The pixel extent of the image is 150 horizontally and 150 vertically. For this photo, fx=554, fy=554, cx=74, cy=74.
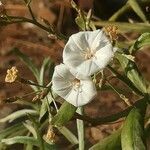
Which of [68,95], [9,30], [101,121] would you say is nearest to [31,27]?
[9,30]

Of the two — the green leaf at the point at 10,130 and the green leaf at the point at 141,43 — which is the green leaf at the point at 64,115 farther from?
the green leaf at the point at 10,130

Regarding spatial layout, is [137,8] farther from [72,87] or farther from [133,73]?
[72,87]

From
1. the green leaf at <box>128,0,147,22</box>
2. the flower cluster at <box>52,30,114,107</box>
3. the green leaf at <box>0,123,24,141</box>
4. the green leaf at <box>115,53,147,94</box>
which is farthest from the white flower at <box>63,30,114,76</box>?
the green leaf at <box>128,0,147,22</box>

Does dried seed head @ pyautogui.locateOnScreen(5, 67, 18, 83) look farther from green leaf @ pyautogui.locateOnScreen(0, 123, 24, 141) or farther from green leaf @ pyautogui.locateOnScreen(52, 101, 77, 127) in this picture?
green leaf @ pyautogui.locateOnScreen(0, 123, 24, 141)

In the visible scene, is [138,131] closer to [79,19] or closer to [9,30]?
[79,19]

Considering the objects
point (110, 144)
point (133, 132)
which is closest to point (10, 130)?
point (110, 144)

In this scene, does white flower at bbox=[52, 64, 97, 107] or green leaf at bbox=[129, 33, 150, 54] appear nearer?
white flower at bbox=[52, 64, 97, 107]

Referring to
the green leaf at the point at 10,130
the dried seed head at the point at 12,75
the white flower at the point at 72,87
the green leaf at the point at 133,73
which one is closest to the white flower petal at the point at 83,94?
the white flower at the point at 72,87
